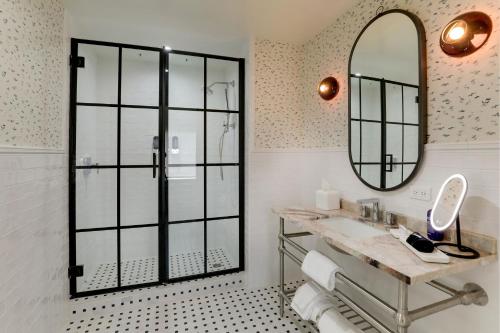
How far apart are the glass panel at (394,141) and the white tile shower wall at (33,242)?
82.1 inches

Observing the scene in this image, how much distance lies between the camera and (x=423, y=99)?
4.53 ft

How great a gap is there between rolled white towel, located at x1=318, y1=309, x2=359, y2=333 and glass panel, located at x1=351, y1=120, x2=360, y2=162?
1.07m

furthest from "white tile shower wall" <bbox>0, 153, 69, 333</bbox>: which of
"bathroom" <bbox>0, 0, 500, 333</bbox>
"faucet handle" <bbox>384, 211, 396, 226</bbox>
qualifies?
"faucet handle" <bbox>384, 211, 396, 226</bbox>

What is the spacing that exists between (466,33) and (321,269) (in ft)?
4.58

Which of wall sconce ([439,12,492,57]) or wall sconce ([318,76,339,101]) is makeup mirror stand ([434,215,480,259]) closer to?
wall sconce ([439,12,492,57])

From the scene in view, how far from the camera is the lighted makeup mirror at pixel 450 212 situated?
1.08 meters

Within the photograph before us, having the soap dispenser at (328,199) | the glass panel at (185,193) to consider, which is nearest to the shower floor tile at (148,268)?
the glass panel at (185,193)

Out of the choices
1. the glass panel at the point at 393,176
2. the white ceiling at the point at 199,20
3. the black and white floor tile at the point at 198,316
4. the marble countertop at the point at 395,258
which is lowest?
the black and white floor tile at the point at 198,316

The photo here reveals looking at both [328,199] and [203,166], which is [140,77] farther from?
[328,199]

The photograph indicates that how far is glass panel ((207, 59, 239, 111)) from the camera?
235 cm

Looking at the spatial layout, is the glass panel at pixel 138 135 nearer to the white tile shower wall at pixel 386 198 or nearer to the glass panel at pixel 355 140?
the white tile shower wall at pixel 386 198

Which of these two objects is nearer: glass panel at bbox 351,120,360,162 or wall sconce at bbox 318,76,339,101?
glass panel at bbox 351,120,360,162

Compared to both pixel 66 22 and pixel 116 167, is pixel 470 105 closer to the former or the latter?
pixel 116 167

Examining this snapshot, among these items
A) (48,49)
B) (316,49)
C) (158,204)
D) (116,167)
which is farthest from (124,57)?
(316,49)
